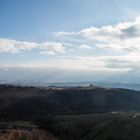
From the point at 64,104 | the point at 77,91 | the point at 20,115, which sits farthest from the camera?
the point at 77,91

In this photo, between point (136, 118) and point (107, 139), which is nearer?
point (107, 139)

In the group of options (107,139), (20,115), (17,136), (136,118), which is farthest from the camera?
(20,115)

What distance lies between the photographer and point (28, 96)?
475 feet

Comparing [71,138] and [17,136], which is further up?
[17,136]

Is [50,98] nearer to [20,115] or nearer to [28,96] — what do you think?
[28,96]

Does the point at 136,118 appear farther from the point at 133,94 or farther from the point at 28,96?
the point at 133,94

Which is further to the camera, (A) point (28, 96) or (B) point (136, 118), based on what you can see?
(A) point (28, 96)

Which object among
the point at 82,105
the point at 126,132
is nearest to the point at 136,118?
the point at 126,132

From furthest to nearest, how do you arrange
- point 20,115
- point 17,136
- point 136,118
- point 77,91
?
point 77,91
point 20,115
point 136,118
point 17,136

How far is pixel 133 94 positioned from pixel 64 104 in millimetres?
43695

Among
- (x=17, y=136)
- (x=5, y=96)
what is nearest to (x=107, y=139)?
(x=17, y=136)

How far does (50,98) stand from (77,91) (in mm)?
17430

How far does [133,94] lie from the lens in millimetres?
166750

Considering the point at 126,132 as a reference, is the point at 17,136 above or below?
above
